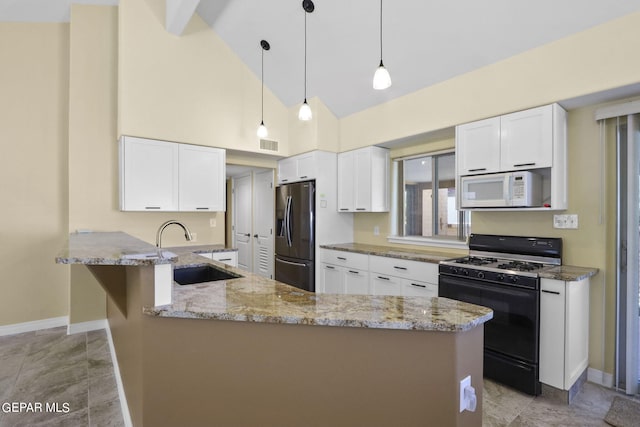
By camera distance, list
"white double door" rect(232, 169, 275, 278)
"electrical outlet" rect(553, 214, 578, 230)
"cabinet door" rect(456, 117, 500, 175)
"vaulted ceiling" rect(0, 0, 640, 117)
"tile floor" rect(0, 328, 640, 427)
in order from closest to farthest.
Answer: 1. "tile floor" rect(0, 328, 640, 427)
2. "vaulted ceiling" rect(0, 0, 640, 117)
3. "electrical outlet" rect(553, 214, 578, 230)
4. "cabinet door" rect(456, 117, 500, 175)
5. "white double door" rect(232, 169, 275, 278)

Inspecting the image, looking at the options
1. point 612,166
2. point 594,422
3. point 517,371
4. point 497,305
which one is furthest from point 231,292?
point 612,166

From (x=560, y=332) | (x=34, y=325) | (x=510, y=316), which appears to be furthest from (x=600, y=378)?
(x=34, y=325)

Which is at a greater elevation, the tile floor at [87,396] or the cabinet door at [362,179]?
the cabinet door at [362,179]

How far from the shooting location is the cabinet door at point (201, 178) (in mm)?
3906

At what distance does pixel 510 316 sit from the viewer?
250cm

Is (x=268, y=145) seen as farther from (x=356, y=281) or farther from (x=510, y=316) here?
(x=510, y=316)

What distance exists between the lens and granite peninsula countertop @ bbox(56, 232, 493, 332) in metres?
1.22

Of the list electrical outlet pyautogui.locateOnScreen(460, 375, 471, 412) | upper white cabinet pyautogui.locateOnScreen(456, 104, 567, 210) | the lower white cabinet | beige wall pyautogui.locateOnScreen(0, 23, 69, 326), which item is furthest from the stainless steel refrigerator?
electrical outlet pyautogui.locateOnScreen(460, 375, 471, 412)

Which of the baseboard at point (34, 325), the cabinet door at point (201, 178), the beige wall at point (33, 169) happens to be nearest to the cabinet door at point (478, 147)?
the cabinet door at point (201, 178)

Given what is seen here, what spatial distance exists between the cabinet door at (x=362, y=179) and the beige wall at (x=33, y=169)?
138 inches

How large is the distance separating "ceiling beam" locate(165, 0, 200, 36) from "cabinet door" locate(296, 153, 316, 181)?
6.68ft

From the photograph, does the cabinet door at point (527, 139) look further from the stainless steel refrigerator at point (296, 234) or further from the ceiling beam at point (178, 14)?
the ceiling beam at point (178, 14)

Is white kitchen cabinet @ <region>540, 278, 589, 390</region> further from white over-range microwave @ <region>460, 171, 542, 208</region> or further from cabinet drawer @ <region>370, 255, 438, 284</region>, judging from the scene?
cabinet drawer @ <region>370, 255, 438, 284</region>

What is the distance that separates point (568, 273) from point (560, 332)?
0.43m
